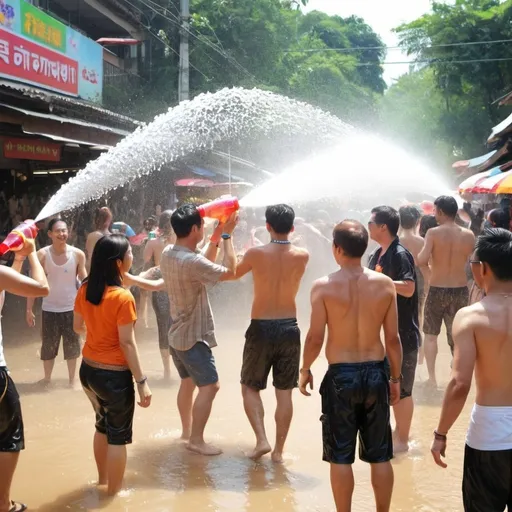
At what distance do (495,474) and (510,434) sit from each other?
0.19 metres

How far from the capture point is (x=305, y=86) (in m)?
31.6

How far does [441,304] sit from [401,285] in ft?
8.41

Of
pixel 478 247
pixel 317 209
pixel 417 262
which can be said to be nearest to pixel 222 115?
pixel 317 209

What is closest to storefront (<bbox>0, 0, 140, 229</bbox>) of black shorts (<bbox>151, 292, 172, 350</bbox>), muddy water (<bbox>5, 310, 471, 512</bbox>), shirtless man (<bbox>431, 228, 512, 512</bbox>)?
black shorts (<bbox>151, 292, 172, 350</bbox>)

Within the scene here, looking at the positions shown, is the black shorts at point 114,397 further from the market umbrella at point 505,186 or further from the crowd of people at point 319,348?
the market umbrella at point 505,186

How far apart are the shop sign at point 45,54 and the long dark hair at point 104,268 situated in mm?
8943

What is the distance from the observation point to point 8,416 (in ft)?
13.4

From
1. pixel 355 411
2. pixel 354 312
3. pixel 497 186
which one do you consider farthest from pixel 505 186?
pixel 355 411

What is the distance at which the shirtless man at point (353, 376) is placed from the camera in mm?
3951

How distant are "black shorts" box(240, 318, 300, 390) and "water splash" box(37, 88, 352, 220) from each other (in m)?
4.82

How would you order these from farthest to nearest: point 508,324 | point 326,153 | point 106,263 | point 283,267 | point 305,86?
point 305,86 → point 326,153 → point 283,267 → point 106,263 → point 508,324

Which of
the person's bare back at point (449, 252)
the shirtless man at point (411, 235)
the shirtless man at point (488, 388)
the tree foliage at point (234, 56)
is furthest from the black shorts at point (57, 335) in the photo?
the tree foliage at point (234, 56)

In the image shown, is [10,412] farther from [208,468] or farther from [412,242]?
[412,242]

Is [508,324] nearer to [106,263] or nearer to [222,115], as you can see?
[106,263]
